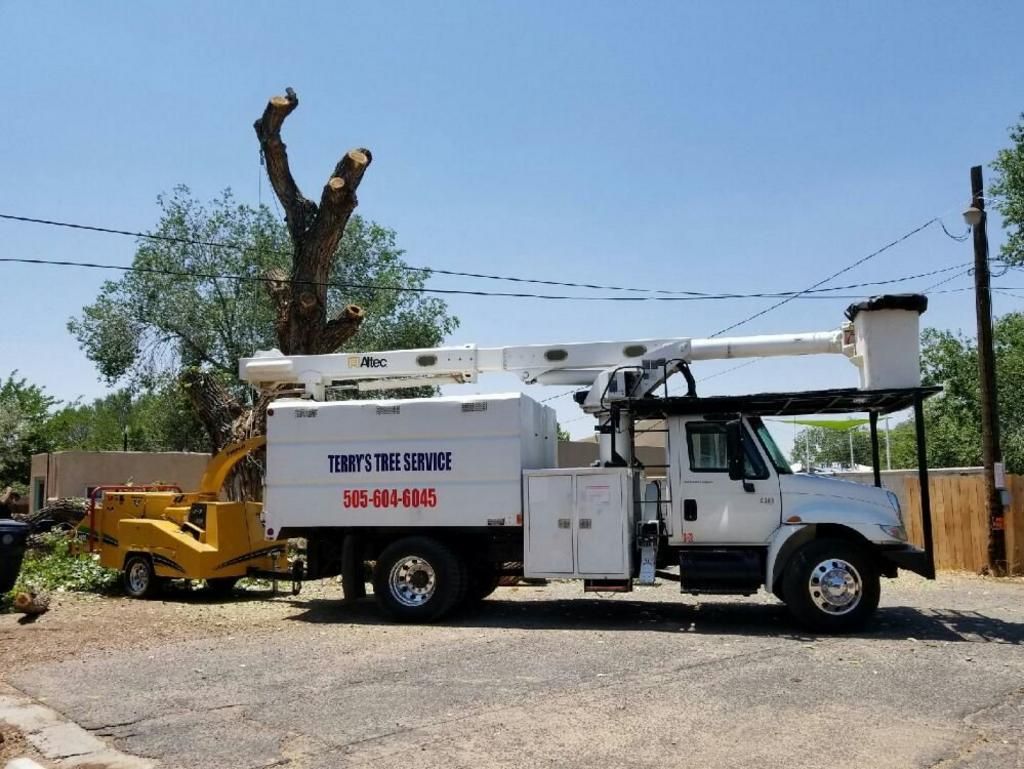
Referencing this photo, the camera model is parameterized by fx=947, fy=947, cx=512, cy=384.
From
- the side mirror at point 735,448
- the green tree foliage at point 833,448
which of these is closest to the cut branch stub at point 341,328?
the side mirror at point 735,448

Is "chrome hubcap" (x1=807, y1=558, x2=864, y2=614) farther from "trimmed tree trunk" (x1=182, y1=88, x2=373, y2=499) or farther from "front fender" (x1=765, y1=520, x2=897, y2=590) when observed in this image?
"trimmed tree trunk" (x1=182, y1=88, x2=373, y2=499)

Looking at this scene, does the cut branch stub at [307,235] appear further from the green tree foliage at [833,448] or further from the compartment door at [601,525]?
the green tree foliage at [833,448]

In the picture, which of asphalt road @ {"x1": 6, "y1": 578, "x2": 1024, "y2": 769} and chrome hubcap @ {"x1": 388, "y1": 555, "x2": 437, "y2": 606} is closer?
asphalt road @ {"x1": 6, "y1": 578, "x2": 1024, "y2": 769}

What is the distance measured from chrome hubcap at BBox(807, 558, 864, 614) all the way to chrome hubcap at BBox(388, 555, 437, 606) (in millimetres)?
4462

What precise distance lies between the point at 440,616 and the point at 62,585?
648cm

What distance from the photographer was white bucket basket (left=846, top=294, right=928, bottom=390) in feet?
34.3

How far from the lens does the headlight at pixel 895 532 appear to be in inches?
410

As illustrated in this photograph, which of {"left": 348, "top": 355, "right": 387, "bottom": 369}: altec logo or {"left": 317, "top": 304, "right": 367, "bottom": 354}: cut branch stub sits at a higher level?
{"left": 317, "top": 304, "right": 367, "bottom": 354}: cut branch stub

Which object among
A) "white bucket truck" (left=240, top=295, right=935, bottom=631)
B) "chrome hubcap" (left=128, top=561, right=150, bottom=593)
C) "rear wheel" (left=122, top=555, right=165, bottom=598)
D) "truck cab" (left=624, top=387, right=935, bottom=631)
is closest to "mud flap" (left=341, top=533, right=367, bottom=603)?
"white bucket truck" (left=240, top=295, right=935, bottom=631)

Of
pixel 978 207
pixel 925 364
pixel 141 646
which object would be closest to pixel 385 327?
pixel 978 207

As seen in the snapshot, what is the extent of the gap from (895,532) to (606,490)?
3.22m

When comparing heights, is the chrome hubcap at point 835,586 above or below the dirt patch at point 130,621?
above

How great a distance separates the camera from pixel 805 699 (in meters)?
7.18

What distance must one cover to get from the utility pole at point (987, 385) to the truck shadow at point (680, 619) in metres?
5.34
